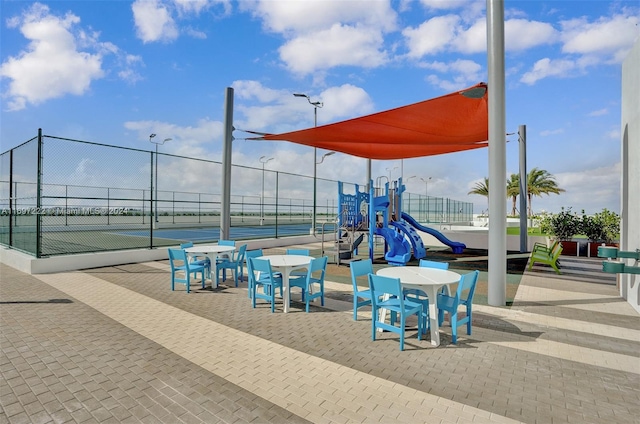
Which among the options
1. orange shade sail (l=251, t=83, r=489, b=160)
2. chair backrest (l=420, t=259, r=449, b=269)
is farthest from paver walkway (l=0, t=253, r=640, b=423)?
orange shade sail (l=251, t=83, r=489, b=160)

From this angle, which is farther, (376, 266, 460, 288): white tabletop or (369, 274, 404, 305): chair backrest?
(376, 266, 460, 288): white tabletop

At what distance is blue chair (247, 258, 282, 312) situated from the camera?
605 cm

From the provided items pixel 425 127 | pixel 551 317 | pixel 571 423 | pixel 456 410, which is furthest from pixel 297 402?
pixel 425 127

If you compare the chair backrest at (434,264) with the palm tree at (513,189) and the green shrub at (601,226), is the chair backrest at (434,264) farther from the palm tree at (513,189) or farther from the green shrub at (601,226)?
the palm tree at (513,189)

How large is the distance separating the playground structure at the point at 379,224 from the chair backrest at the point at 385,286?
669cm

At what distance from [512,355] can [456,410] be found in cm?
170

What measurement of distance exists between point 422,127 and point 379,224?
455cm

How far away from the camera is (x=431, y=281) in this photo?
4.78 metres

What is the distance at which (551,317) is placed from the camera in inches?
231

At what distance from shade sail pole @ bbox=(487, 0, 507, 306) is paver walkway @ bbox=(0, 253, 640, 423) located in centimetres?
76

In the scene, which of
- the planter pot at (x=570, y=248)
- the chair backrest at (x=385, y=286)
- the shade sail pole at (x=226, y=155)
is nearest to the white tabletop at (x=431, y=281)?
the chair backrest at (x=385, y=286)

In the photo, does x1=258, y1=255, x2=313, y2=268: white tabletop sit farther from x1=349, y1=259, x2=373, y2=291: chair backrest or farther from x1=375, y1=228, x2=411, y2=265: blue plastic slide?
x1=375, y1=228, x2=411, y2=265: blue plastic slide

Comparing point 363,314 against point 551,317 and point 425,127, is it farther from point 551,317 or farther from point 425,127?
point 425,127

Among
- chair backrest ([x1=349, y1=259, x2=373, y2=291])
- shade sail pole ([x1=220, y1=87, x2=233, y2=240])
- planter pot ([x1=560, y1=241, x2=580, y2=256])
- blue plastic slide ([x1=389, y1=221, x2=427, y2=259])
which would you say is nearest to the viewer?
chair backrest ([x1=349, y1=259, x2=373, y2=291])
